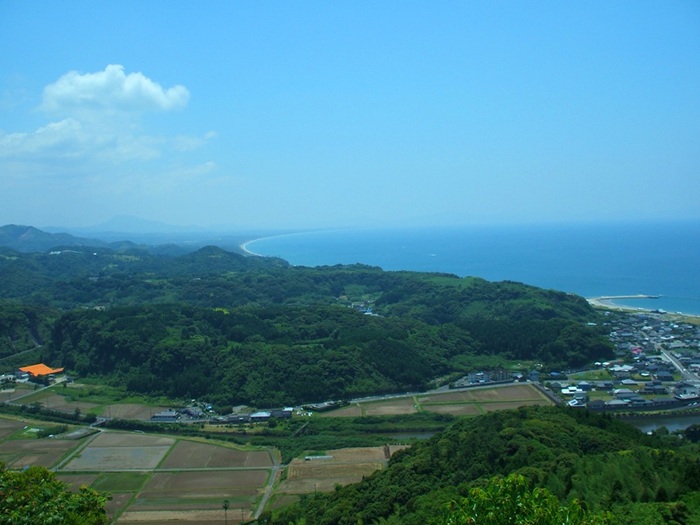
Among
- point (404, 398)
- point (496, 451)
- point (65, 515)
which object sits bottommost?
point (404, 398)

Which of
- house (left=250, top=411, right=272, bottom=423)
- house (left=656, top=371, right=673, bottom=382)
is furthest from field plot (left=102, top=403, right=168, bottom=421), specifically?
house (left=656, top=371, right=673, bottom=382)

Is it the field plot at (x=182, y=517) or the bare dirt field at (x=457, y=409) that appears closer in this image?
the field plot at (x=182, y=517)

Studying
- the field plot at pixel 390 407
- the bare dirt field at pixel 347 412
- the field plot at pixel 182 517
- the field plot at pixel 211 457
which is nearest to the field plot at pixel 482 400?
the field plot at pixel 390 407

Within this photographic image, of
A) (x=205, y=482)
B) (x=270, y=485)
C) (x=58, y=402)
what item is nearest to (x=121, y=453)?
(x=205, y=482)

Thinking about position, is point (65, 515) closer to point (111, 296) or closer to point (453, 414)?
point (453, 414)

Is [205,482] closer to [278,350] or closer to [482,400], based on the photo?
[278,350]

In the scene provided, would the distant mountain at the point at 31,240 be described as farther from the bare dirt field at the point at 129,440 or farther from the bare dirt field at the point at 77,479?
the bare dirt field at the point at 77,479

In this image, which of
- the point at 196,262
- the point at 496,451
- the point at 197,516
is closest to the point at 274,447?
the point at 197,516
